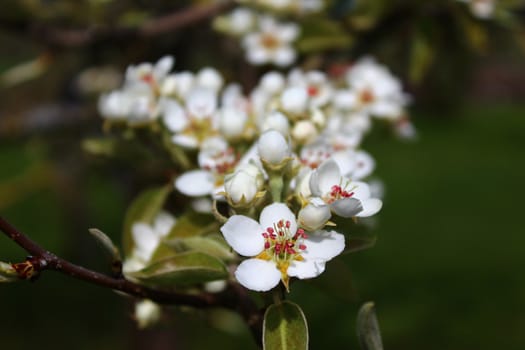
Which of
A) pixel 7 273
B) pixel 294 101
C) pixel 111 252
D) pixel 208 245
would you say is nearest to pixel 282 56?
pixel 294 101

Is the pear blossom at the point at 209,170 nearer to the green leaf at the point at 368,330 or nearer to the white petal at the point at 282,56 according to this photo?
the green leaf at the point at 368,330

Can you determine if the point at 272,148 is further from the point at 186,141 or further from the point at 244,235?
the point at 186,141

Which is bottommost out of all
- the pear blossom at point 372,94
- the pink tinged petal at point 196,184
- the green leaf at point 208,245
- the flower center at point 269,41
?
the green leaf at point 208,245

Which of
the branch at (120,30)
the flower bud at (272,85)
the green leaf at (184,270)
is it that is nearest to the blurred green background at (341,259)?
the branch at (120,30)

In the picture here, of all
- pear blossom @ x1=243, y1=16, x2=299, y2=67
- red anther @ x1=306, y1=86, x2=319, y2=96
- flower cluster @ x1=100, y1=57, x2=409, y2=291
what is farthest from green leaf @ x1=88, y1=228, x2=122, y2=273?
pear blossom @ x1=243, y1=16, x2=299, y2=67

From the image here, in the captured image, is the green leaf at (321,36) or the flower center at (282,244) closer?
the flower center at (282,244)

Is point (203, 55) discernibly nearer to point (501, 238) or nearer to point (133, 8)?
point (133, 8)
